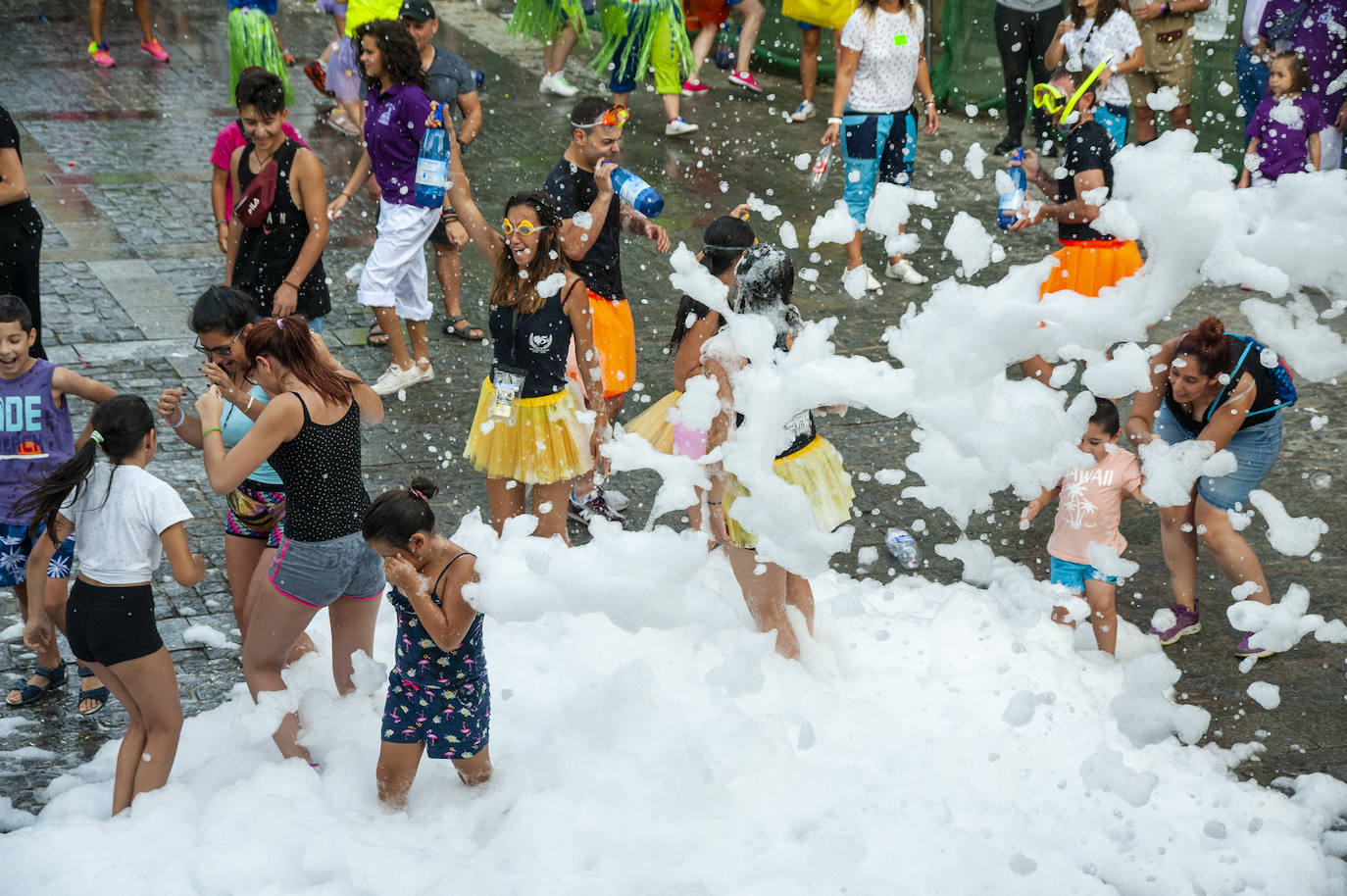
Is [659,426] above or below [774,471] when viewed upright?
below

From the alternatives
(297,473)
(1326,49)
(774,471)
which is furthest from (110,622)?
(1326,49)

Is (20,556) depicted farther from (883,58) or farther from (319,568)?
(883,58)

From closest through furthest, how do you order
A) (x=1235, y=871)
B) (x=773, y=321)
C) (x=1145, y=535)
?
(x=1235, y=871)
(x=773, y=321)
(x=1145, y=535)

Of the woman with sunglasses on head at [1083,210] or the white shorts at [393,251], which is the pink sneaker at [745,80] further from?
the white shorts at [393,251]

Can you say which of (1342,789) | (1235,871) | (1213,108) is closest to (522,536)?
(1235,871)

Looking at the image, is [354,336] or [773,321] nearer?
[773,321]

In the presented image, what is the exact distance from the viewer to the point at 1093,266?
23.4 feet

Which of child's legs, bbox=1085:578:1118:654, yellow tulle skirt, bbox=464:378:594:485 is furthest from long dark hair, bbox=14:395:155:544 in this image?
child's legs, bbox=1085:578:1118:654

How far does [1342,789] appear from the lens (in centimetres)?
468

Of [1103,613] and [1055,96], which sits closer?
[1103,613]

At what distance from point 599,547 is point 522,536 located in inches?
21.5

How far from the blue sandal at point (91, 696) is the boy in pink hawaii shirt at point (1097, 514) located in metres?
3.56

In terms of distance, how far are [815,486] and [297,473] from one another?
180cm

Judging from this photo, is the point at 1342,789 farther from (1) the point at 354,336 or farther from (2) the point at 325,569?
(1) the point at 354,336
